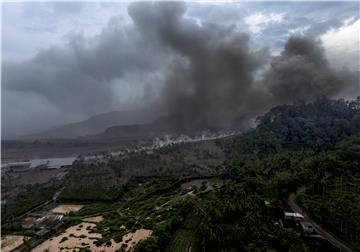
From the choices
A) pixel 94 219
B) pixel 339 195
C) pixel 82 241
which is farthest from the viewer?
pixel 94 219

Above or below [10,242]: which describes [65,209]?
above

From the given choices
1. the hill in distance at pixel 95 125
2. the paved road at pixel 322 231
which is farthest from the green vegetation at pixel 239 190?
the hill in distance at pixel 95 125

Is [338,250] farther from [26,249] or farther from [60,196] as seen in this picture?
[60,196]

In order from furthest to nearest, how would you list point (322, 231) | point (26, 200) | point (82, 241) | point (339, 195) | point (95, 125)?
point (95, 125)
point (26, 200)
point (339, 195)
point (82, 241)
point (322, 231)

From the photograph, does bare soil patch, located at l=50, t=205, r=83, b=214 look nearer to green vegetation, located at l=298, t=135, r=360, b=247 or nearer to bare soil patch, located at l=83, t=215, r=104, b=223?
bare soil patch, located at l=83, t=215, r=104, b=223

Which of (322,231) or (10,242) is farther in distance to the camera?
(10,242)

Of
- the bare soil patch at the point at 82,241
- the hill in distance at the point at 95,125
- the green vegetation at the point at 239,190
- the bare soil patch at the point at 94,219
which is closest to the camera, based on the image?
the green vegetation at the point at 239,190

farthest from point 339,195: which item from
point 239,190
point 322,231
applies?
point 239,190

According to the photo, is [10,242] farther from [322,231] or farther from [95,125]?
[95,125]

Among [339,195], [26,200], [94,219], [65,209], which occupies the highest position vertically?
[339,195]

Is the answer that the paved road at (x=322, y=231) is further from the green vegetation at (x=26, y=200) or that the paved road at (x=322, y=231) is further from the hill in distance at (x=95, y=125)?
the hill in distance at (x=95, y=125)

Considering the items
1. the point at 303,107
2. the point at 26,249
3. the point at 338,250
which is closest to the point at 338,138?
the point at 303,107
